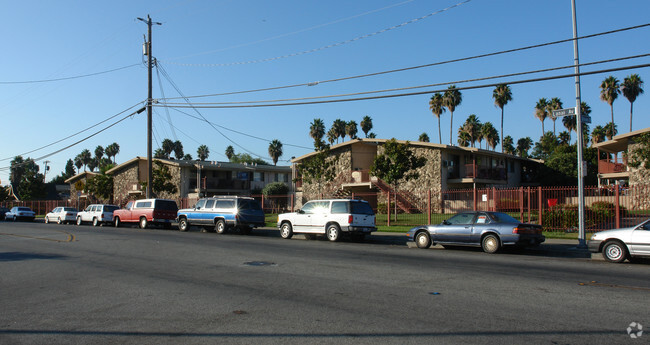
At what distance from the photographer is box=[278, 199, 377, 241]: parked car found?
65.9ft

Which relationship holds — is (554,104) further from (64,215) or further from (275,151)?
(64,215)

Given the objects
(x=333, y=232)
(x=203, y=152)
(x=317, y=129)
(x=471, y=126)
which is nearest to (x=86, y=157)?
(x=203, y=152)

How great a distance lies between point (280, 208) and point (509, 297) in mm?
25706

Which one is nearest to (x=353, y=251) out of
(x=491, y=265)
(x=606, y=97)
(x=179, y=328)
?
(x=491, y=265)

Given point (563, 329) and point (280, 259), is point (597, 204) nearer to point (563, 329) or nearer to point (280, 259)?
point (280, 259)

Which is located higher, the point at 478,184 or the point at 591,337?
the point at 478,184

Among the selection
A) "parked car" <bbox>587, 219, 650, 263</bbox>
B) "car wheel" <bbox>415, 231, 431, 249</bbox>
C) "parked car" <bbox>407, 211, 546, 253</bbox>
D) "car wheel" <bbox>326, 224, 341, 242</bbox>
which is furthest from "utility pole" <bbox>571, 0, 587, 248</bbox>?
"car wheel" <bbox>326, 224, 341, 242</bbox>

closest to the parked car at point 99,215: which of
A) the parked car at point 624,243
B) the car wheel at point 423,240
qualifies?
the car wheel at point 423,240

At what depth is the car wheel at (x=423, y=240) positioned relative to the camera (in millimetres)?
17438

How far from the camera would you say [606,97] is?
62.7m

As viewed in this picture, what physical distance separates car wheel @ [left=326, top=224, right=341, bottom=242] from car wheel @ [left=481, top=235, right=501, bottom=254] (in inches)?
246

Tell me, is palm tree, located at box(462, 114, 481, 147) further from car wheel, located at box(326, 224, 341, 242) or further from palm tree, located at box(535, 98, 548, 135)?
car wheel, located at box(326, 224, 341, 242)

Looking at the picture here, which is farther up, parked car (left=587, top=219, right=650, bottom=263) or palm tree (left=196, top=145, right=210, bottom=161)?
palm tree (left=196, top=145, right=210, bottom=161)

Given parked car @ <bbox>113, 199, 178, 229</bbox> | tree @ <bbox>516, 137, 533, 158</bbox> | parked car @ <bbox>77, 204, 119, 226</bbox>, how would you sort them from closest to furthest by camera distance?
1. parked car @ <bbox>113, 199, 178, 229</bbox>
2. parked car @ <bbox>77, 204, 119, 226</bbox>
3. tree @ <bbox>516, 137, 533, 158</bbox>
